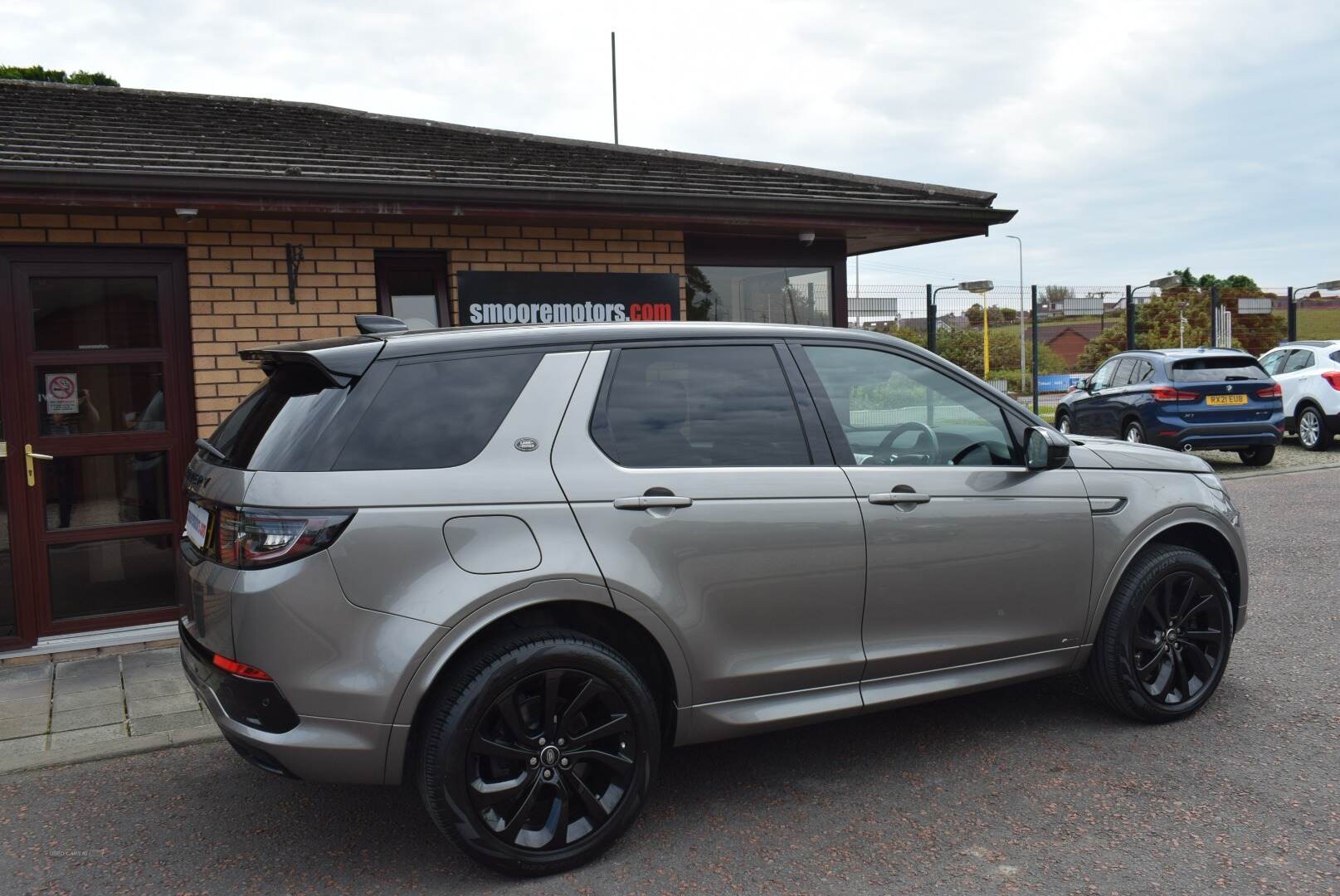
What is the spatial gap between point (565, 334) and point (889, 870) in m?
2.04

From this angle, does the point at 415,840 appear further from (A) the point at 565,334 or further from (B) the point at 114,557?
(B) the point at 114,557

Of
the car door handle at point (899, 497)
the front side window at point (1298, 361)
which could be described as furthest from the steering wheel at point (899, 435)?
the front side window at point (1298, 361)

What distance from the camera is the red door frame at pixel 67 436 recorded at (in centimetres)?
629

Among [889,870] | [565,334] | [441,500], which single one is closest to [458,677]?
[441,500]

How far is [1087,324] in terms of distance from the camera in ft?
76.4

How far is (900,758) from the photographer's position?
4.35 metres

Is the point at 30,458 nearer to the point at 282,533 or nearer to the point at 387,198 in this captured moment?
the point at 387,198

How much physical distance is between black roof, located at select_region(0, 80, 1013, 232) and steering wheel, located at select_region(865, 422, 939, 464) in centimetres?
364

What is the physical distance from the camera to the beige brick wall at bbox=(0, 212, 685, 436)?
6.57 meters

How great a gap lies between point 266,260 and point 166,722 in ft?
10.2

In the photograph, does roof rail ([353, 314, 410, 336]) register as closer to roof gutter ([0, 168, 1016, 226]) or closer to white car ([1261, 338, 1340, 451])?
roof gutter ([0, 168, 1016, 226])

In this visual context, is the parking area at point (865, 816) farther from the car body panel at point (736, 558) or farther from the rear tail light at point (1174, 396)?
the rear tail light at point (1174, 396)

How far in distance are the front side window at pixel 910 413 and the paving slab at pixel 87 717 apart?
368 cm

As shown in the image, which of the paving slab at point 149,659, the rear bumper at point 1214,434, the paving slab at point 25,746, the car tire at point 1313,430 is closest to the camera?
the paving slab at point 25,746
